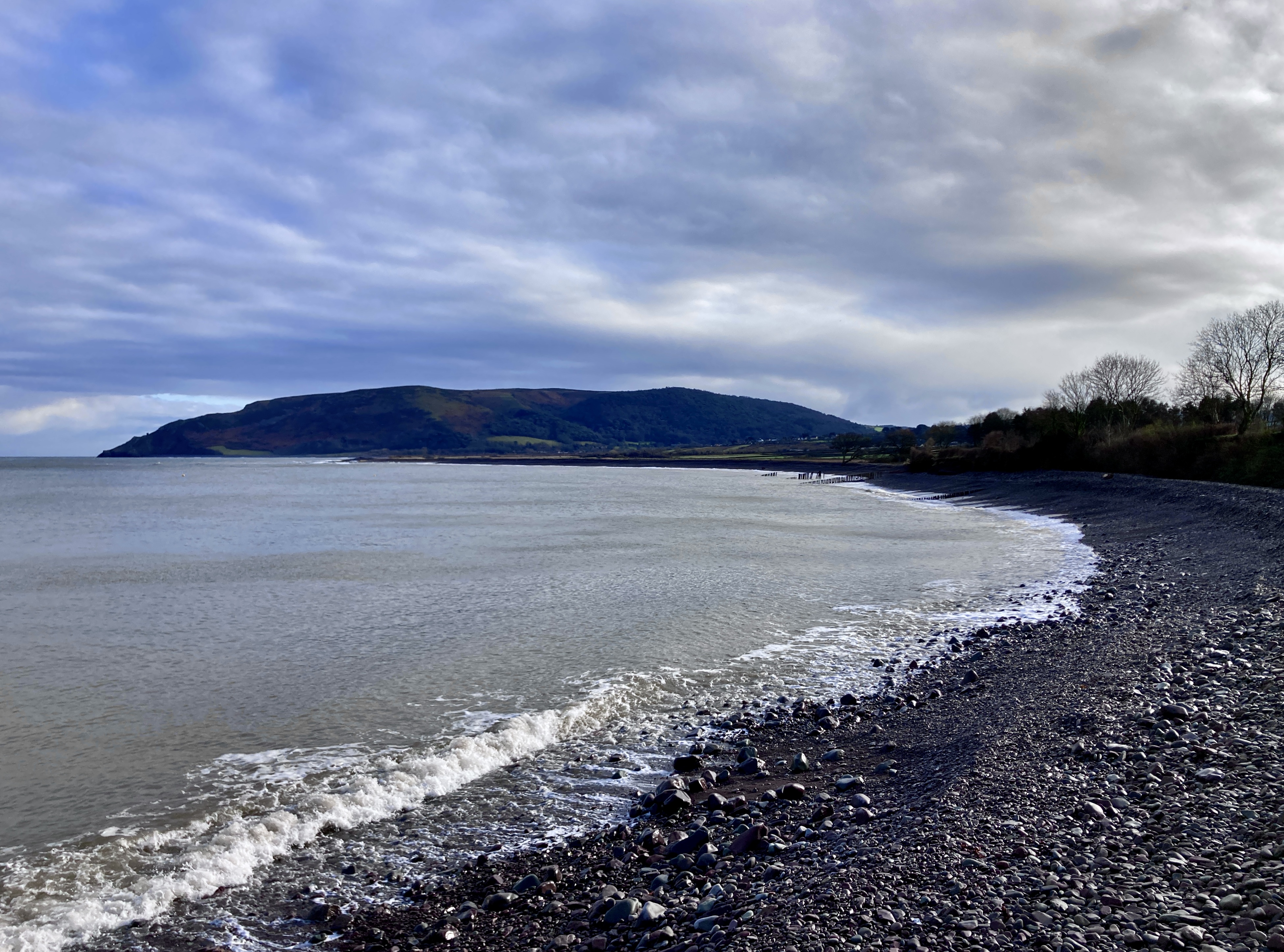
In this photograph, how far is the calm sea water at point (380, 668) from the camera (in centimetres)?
852

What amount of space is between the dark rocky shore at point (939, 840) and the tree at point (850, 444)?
501 feet

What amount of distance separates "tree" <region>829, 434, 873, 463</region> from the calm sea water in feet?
417

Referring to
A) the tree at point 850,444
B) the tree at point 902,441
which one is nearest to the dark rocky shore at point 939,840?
the tree at point 902,441

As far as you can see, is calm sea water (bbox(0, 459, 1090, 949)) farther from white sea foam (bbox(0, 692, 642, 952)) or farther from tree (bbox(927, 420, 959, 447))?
tree (bbox(927, 420, 959, 447))

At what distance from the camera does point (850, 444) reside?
563 ft

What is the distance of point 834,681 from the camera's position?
13719 millimetres

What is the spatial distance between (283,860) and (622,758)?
4215 mm

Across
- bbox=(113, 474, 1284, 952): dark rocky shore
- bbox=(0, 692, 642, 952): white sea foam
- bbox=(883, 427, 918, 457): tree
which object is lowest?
bbox=(0, 692, 642, 952): white sea foam

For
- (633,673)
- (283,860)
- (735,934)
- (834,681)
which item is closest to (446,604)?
(633,673)

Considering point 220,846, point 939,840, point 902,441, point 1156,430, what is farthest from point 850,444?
point 220,846

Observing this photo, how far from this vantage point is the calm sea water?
852 cm

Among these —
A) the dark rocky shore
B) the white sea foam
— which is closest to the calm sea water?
the white sea foam

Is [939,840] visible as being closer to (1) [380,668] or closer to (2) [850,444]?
(1) [380,668]

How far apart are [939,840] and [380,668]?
11213 millimetres
